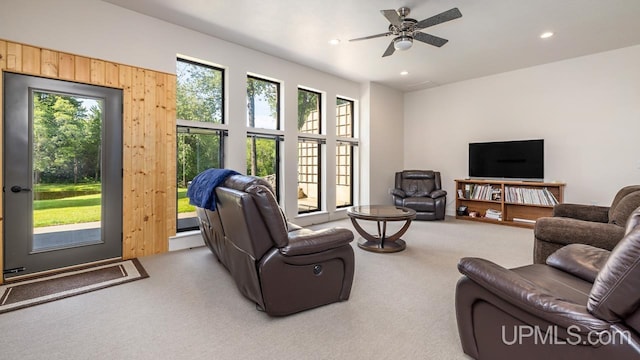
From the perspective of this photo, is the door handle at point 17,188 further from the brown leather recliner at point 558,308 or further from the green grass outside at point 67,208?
the brown leather recliner at point 558,308

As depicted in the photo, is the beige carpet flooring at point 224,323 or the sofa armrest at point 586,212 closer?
the beige carpet flooring at point 224,323

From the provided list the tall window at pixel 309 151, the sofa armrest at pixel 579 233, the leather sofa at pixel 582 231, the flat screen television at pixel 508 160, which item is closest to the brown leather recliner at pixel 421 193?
the flat screen television at pixel 508 160

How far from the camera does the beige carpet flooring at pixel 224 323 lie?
1.80 metres

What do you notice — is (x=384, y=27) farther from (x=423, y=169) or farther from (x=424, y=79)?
Result: (x=423, y=169)

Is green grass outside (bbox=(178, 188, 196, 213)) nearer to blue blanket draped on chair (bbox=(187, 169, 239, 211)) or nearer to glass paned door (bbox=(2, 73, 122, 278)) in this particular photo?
glass paned door (bbox=(2, 73, 122, 278))

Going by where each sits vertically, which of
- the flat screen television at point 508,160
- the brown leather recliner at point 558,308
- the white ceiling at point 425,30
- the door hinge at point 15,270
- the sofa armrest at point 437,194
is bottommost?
the door hinge at point 15,270

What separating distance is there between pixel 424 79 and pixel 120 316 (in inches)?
249

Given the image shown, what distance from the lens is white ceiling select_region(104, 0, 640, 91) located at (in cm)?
331

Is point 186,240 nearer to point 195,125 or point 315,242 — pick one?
point 195,125

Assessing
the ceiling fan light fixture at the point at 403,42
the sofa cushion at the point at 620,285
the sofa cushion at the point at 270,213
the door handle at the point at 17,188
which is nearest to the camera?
the sofa cushion at the point at 620,285

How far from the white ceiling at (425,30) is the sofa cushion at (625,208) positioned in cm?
224

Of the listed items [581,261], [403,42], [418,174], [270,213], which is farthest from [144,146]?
[418,174]

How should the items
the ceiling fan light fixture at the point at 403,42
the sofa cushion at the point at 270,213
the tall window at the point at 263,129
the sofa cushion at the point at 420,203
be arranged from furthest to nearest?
1. the sofa cushion at the point at 420,203
2. the tall window at the point at 263,129
3. the ceiling fan light fixture at the point at 403,42
4. the sofa cushion at the point at 270,213

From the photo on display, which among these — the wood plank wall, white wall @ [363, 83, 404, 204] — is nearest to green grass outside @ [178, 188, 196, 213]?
the wood plank wall
